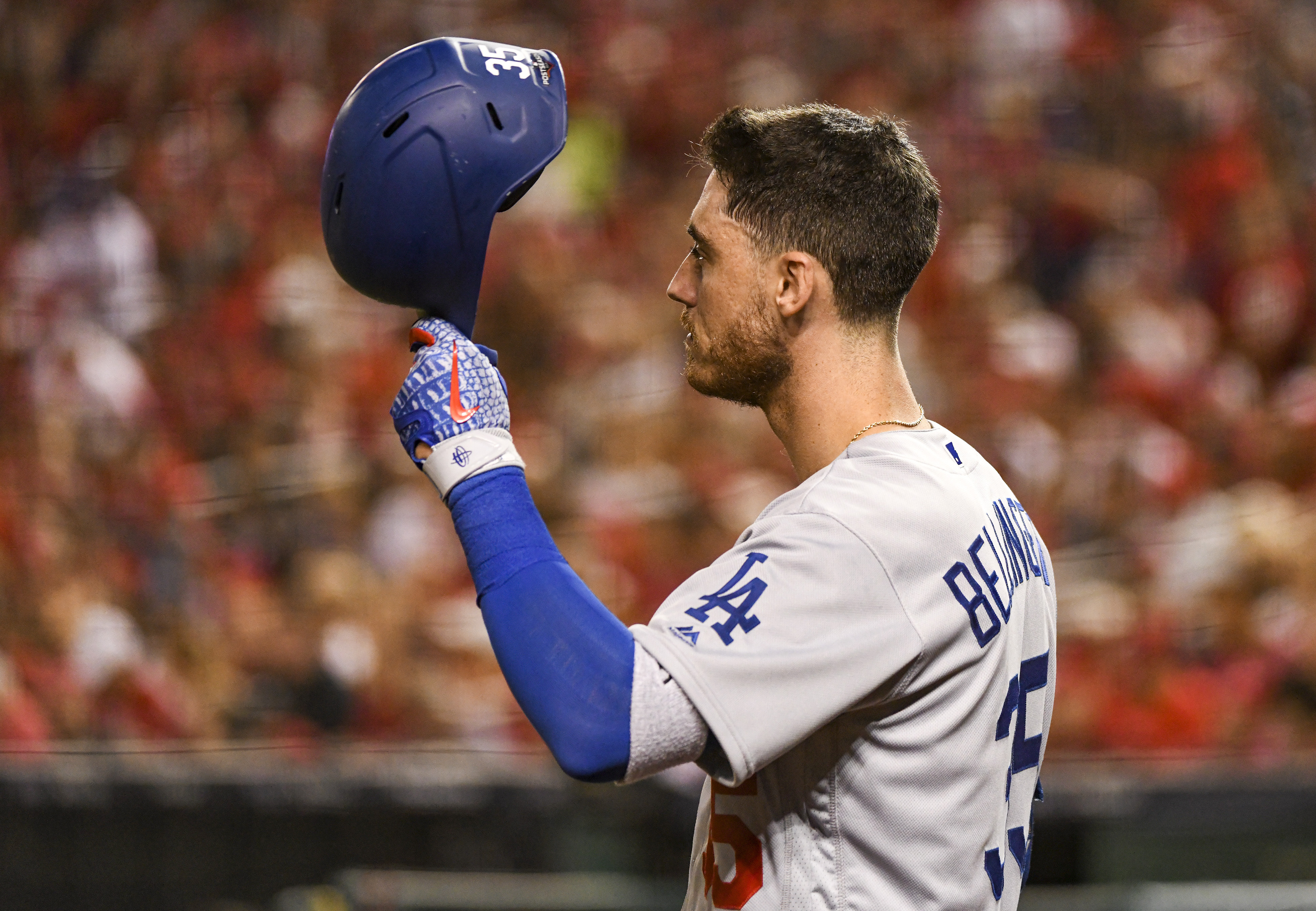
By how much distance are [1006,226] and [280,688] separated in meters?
3.29

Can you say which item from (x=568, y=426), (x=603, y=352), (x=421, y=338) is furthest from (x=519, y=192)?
(x=603, y=352)

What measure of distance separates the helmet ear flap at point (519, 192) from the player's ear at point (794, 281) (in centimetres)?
36

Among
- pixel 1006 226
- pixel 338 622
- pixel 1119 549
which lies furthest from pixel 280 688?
pixel 1006 226

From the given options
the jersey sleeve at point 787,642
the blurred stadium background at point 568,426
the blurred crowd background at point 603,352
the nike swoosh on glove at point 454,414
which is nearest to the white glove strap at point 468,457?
the nike swoosh on glove at point 454,414

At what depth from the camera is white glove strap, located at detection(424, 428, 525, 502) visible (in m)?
1.43

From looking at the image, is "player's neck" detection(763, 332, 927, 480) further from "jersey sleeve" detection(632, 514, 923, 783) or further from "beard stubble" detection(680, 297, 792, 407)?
"jersey sleeve" detection(632, 514, 923, 783)

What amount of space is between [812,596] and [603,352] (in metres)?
3.77

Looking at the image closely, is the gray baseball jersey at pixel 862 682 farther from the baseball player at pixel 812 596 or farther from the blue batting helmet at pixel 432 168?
the blue batting helmet at pixel 432 168

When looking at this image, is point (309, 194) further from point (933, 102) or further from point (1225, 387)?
point (1225, 387)

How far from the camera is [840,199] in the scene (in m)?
1.50

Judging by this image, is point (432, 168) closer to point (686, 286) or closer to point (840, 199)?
point (686, 286)

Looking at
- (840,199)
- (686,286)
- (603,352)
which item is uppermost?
(840,199)

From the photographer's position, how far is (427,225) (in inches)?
62.6

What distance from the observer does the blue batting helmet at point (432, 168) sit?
1.59 m
